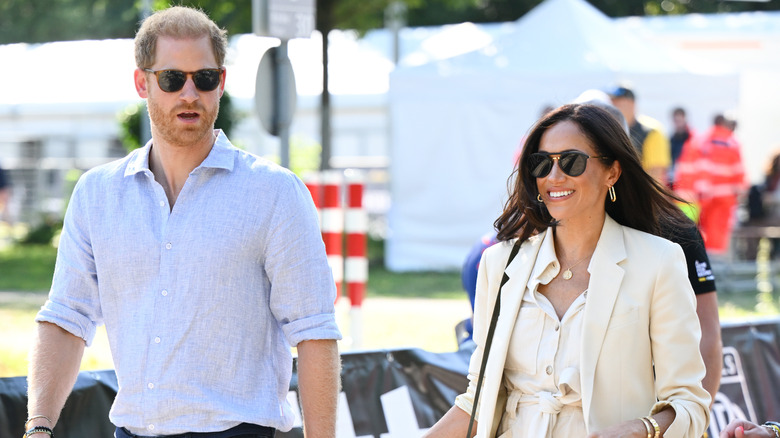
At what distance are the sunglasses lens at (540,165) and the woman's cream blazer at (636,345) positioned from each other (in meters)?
0.28

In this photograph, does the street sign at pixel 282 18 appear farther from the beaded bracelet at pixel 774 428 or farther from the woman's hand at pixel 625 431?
the woman's hand at pixel 625 431

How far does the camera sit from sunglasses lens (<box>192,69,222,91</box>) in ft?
10.6

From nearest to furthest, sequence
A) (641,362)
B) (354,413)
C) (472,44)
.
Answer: (641,362)
(354,413)
(472,44)

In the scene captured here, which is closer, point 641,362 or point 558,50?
point 641,362

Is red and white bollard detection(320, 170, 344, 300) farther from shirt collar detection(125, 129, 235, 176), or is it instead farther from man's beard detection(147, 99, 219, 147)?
man's beard detection(147, 99, 219, 147)

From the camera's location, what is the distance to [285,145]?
7824 millimetres

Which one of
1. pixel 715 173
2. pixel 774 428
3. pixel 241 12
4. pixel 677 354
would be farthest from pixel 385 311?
pixel 241 12

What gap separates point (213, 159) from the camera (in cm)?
326

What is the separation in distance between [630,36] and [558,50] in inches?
59.4

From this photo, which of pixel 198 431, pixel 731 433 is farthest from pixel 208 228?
pixel 731 433

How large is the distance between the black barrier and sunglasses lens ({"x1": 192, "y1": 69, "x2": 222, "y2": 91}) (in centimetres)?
216

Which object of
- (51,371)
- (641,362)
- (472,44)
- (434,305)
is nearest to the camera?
(641,362)

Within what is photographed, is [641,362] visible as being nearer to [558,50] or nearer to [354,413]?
[354,413]

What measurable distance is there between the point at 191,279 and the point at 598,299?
1145mm
